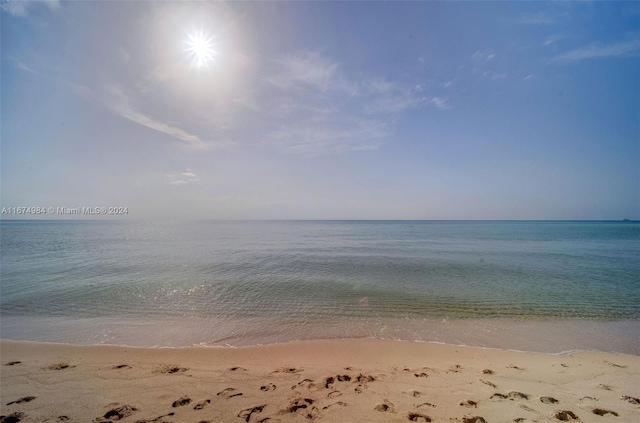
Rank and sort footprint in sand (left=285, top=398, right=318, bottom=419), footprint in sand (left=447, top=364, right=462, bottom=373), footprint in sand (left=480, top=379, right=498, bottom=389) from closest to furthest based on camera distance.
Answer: footprint in sand (left=285, top=398, right=318, bottom=419)
footprint in sand (left=480, top=379, right=498, bottom=389)
footprint in sand (left=447, top=364, right=462, bottom=373)

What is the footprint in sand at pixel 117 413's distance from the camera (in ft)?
16.2

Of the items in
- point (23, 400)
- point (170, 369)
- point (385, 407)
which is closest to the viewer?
point (385, 407)

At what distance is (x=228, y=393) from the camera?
5.73m

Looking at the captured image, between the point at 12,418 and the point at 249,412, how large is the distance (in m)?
4.75

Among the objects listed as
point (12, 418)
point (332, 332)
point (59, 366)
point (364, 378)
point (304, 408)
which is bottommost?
point (332, 332)

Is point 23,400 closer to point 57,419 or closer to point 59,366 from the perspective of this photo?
point 57,419

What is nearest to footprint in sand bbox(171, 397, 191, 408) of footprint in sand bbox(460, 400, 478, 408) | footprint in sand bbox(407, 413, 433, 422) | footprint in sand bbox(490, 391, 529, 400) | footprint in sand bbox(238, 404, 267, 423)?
footprint in sand bbox(238, 404, 267, 423)

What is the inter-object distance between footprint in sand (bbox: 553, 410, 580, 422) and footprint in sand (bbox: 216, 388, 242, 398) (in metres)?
6.65

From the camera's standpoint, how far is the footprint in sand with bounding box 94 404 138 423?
16.2 ft

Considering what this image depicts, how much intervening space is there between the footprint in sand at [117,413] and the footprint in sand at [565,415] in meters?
8.62

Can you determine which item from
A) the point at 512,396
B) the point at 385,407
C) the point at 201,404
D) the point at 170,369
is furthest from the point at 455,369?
the point at 170,369

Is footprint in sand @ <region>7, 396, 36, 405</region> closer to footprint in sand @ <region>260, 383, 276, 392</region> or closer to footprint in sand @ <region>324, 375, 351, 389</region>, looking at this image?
footprint in sand @ <region>260, 383, 276, 392</region>

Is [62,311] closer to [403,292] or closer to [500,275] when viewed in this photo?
[403,292]

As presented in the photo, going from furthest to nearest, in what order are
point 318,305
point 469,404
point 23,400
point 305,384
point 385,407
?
point 318,305 < point 305,384 < point 23,400 < point 469,404 < point 385,407
